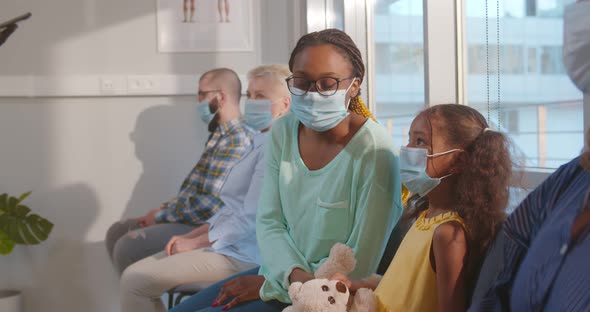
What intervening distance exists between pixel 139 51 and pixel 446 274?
321 centimetres

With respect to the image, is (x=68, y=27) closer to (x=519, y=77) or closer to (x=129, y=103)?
(x=129, y=103)

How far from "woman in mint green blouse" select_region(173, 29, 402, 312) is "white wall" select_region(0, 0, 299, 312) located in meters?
2.32

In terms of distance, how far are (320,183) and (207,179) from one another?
1527 mm

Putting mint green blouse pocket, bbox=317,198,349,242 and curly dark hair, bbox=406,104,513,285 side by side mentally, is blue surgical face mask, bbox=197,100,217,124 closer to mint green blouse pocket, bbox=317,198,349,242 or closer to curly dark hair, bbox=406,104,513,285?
mint green blouse pocket, bbox=317,198,349,242

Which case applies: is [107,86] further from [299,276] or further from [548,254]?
[548,254]

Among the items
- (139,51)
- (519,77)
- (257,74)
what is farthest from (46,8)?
(519,77)

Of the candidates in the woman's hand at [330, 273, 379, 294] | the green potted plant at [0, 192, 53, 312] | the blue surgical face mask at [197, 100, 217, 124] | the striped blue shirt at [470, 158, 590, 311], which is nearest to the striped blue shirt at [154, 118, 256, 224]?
the blue surgical face mask at [197, 100, 217, 124]

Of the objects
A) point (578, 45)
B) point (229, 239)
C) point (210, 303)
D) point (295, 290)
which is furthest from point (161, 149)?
point (578, 45)

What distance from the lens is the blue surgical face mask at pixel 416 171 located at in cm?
157

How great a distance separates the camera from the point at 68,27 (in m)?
4.18

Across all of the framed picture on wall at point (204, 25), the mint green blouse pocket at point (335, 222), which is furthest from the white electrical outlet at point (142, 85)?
the mint green blouse pocket at point (335, 222)

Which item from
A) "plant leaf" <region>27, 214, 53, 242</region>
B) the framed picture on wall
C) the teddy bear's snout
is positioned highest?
the framed picture on wall

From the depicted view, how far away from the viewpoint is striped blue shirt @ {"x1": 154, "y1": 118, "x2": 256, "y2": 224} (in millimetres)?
3277

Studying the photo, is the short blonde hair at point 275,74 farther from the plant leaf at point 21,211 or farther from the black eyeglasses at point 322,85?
the plant leaf at point 21,211
